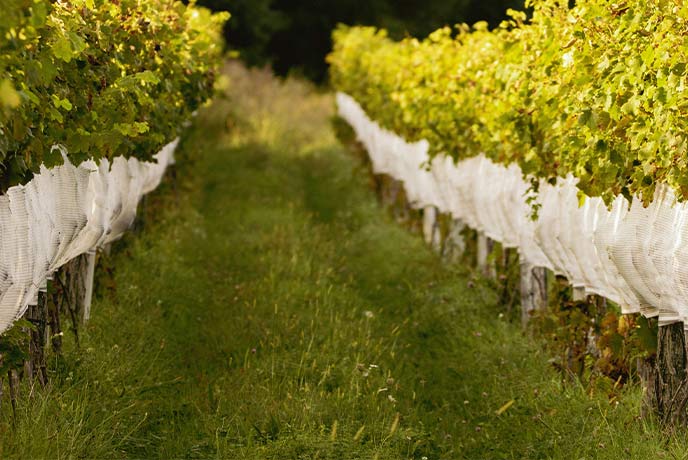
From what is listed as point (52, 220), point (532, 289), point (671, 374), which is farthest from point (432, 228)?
point (52, 220)

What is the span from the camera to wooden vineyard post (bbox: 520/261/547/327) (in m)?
7.92

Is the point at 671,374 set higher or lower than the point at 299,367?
higher

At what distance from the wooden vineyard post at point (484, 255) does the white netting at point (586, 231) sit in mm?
229

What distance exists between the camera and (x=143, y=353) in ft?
23.3

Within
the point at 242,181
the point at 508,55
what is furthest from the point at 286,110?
the point at 508,55

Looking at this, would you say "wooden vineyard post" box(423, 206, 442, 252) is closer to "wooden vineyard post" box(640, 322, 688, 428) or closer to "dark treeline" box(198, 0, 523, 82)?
"wooden vineyard post" box(640, 322, 688, 428)

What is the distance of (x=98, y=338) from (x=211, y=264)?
11.6 ft

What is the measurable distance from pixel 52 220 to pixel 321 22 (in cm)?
3616

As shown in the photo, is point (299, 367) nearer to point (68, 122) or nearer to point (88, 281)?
point (88, 281)

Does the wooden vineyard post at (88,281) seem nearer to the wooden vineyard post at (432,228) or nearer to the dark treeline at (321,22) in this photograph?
the wooden vineyard post at (432,228)

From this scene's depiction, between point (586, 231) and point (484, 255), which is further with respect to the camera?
point (484, 255)

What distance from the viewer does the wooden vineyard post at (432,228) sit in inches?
451

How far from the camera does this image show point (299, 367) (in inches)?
255

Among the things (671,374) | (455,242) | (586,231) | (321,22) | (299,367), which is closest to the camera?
(671,374)
